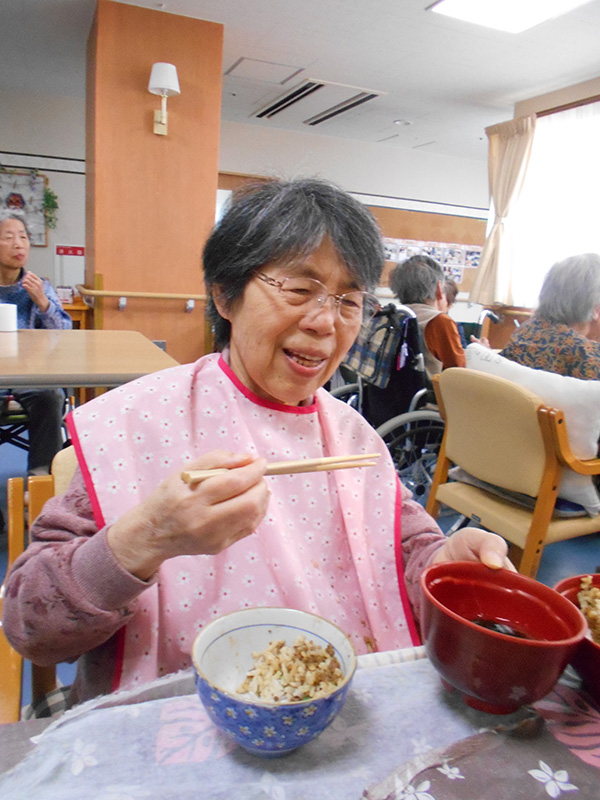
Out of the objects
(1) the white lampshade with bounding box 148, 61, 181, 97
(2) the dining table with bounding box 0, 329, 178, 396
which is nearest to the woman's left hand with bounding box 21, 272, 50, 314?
(2) the dining table with bounding box 0, 329, 178, 396

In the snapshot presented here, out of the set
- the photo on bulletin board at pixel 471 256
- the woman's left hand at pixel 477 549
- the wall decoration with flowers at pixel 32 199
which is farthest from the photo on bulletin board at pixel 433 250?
the woman's left hand at pixel 477 549

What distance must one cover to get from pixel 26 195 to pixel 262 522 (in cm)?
654

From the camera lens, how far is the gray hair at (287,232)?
35.1 inches

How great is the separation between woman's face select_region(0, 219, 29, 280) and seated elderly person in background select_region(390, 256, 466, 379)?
2.16m

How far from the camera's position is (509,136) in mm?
5445

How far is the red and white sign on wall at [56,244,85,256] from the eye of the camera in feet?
21.1

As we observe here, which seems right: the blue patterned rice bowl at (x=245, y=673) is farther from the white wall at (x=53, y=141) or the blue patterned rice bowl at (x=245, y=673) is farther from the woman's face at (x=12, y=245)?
the white wall at (x=53, y=141)

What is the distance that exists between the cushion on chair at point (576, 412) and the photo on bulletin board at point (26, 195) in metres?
5.84

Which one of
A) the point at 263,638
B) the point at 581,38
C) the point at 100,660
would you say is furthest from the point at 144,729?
the point at 581,38

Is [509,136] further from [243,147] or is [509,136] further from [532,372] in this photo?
[532,372]

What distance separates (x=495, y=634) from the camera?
52 centimetres

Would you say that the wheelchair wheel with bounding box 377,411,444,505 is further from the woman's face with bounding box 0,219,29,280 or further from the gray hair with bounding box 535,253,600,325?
the woman's face with bounding box 0,219,29,280

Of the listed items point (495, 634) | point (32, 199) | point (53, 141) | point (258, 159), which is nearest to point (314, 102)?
point (258, 159)

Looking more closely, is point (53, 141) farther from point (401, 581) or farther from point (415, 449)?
point (401, 581)
